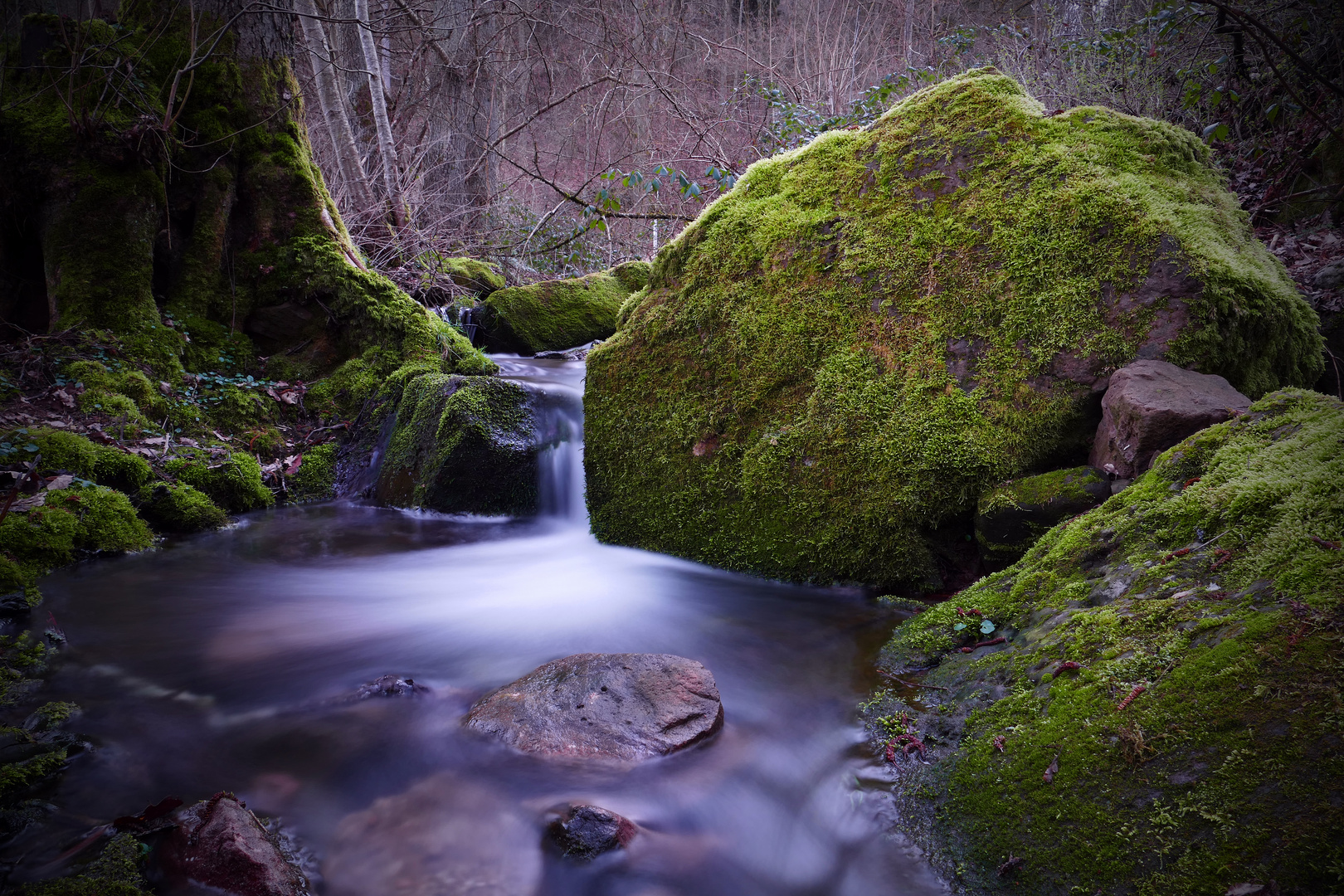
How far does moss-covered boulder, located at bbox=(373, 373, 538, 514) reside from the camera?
5.52m

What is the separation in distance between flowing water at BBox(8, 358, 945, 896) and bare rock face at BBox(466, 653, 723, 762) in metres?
0.07

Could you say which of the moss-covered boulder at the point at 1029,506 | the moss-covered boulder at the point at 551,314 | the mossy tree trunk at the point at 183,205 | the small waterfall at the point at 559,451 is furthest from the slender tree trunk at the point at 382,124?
the moss-covered boulder at the point at 1029,506

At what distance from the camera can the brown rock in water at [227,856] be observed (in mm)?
1675

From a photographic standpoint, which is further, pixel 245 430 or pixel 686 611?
pixel 245 430

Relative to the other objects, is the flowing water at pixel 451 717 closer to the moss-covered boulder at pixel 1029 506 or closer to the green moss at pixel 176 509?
the green moss at pixel 176 509

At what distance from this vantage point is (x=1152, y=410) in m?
2.73

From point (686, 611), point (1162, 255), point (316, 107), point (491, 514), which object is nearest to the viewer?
point (1162, 255)

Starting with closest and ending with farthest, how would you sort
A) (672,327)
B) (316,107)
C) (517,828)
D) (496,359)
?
(517,828) < (672,327) < (496,359) < (316,107)

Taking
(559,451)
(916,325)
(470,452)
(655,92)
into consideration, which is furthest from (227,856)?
(655,92)

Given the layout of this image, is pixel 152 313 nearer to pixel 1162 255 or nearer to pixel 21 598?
pixel 21 598

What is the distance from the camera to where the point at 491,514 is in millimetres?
5691

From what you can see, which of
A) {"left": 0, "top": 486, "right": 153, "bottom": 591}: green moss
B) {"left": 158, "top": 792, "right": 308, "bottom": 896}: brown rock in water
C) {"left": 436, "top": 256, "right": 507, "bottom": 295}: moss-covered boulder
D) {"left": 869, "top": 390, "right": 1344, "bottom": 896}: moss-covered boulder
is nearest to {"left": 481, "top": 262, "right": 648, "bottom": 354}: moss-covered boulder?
{"left": 436, "top": 256, "right": 507, "bottom": 295}: moss-covered boulder

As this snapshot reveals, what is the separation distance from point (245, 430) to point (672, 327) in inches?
162

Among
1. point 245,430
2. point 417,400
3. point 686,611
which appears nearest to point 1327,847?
point 686,611
